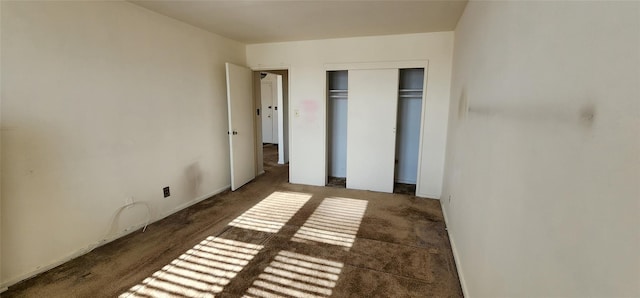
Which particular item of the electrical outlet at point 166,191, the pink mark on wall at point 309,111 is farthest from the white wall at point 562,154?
the electrical outlet at point 166,191

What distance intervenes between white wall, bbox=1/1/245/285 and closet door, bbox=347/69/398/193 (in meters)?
2.22

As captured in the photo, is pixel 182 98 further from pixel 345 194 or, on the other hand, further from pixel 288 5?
pixel 345 194

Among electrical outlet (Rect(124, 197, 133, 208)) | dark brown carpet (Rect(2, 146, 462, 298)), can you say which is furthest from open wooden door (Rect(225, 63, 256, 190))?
electrical outlet (Rect(124, 197, 133, 208))

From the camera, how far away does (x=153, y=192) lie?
9.96 feet

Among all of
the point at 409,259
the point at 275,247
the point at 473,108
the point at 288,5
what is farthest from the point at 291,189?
the point at 473,108

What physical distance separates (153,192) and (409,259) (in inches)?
109

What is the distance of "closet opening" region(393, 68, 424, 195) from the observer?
13.9 feet

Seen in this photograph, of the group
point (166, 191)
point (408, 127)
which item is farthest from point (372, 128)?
point (166, 191)

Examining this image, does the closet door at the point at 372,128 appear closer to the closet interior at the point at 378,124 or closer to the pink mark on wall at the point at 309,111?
the closet interior at the point at 378,124

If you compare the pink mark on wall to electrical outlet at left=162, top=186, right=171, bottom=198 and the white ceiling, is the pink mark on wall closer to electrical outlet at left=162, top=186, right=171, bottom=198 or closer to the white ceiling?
the white ceiling

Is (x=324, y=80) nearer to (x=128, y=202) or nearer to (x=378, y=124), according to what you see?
(x=378, y=124)

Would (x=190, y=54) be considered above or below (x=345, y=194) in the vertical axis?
above

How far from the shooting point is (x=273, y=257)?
2365mm

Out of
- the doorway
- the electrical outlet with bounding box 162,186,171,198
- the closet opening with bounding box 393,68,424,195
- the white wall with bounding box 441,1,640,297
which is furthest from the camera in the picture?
the doorway
